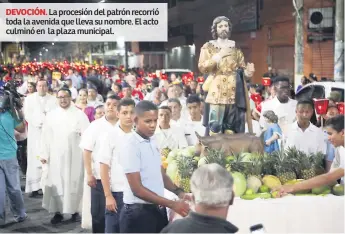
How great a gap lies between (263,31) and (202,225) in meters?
22.1

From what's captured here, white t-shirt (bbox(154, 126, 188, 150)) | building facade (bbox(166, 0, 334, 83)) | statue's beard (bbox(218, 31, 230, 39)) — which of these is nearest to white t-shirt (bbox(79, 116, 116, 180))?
white t-shirt (bbox(154, 126, 188, 150))

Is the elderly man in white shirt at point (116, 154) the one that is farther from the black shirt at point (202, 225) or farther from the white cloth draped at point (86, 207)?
the black shirt at point (202, 225)

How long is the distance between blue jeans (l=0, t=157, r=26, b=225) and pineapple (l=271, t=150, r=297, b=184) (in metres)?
3.58

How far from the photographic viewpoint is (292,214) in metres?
4.96

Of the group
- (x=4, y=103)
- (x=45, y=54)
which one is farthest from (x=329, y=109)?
(x=45, y=54)

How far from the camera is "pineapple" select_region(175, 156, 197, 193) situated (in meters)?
5.20

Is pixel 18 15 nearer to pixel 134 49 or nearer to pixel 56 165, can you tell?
pixel 56 165

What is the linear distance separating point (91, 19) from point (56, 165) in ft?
7.49

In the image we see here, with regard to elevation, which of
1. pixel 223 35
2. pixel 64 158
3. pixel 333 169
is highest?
pixel 223 35

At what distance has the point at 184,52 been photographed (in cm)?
2970

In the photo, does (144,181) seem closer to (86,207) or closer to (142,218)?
(142,218)

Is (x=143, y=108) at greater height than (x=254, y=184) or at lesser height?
greater

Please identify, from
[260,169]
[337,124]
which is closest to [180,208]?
[260,169]

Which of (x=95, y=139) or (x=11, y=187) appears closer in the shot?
(x=95, y=139)
